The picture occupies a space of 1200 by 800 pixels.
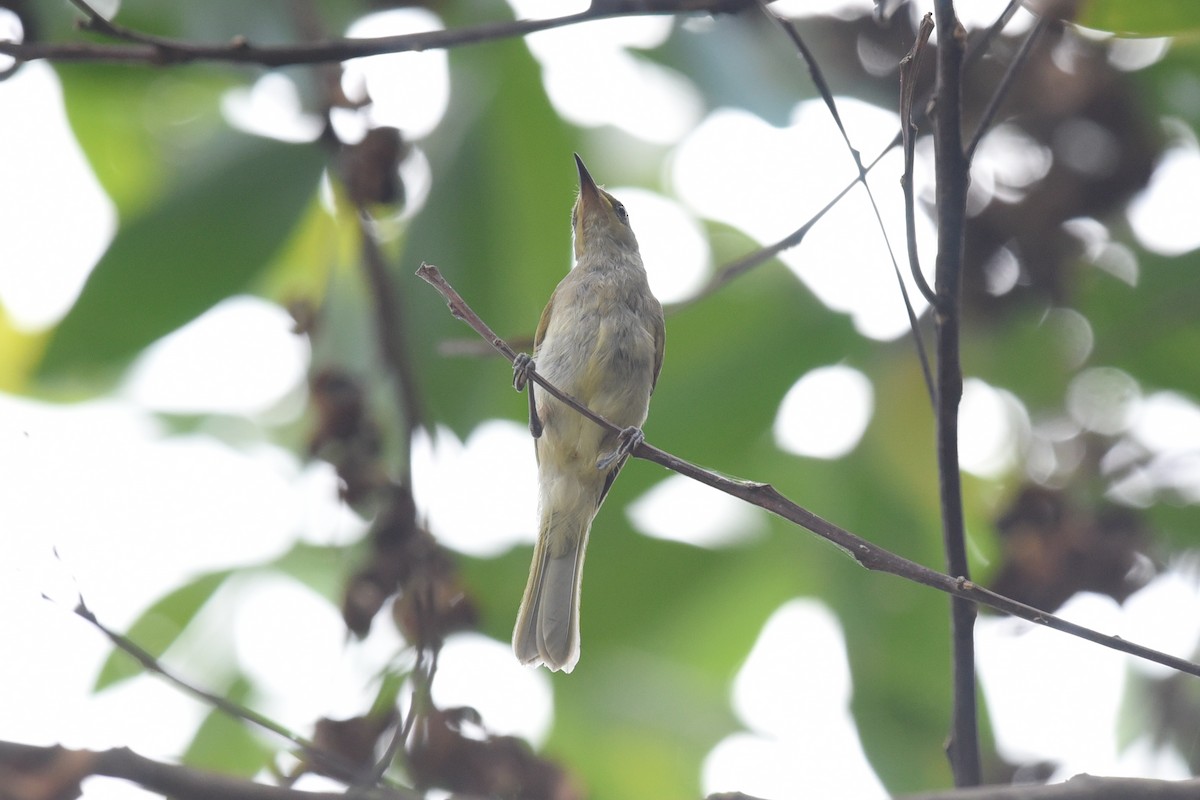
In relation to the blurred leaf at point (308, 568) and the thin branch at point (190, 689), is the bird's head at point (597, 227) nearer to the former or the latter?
the blurred leaf at point (308, 568)

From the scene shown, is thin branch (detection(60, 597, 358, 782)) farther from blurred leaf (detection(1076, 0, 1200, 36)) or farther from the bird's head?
the bird's head

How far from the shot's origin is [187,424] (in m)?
5.79

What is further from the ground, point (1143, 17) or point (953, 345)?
point (1143, 17)

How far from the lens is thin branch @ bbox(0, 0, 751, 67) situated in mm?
2188

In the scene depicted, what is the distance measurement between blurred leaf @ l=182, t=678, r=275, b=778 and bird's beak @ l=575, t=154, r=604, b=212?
92.4 inches

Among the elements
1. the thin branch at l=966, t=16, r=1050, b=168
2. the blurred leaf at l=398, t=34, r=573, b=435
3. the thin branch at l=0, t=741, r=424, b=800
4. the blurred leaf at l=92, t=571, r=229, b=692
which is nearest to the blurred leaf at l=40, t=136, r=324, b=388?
the blurred leaf at l=398, t=34, r=573, b=435

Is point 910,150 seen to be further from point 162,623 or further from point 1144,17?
point 162,623

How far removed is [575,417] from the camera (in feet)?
13.5

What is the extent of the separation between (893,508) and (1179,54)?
76.0 inches

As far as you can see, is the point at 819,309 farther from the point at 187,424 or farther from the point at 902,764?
the point at 187,424

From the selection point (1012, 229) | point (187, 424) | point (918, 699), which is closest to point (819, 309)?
point (1012, 229)

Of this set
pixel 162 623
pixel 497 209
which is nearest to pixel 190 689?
pixel 497 209

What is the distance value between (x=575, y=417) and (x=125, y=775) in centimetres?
248

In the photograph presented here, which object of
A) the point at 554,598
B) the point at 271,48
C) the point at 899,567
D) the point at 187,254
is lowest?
the point at 899,567
